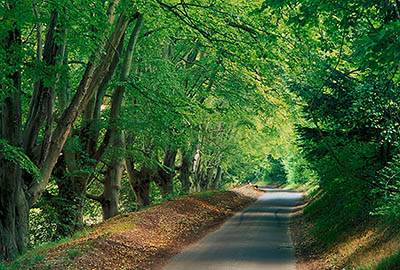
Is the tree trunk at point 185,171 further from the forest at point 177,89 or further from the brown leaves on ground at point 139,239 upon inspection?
the forest at point 177,89

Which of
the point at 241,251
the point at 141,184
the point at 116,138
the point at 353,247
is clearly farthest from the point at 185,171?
the point at 353,247

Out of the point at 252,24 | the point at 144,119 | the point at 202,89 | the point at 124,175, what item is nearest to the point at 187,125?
the point at 144,119

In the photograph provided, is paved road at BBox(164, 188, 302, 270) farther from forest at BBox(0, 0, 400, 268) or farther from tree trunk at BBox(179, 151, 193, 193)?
tree trunk at BBox(179, 151, 193, 193)

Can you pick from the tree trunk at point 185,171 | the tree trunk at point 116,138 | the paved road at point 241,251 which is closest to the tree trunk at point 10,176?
the paved road at point 241,251

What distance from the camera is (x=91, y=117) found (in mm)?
14719

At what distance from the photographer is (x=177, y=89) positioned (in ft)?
52.3

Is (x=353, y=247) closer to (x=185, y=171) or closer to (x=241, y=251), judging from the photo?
(x=241, y=251)

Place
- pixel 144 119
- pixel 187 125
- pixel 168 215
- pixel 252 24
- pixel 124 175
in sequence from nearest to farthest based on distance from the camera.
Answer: pixel 252 24 → pixel 144 119 → pixel 168 215 → pixel 187 125 → pixel 124 175

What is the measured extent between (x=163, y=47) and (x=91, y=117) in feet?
25.3

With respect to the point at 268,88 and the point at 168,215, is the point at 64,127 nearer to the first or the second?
the point at 168,215

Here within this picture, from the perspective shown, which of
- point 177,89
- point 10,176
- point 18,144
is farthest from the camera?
point 177,89

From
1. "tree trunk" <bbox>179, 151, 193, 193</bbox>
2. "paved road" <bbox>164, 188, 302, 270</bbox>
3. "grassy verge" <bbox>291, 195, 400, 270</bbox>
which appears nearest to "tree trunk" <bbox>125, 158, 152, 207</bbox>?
"tree trunk" <bbox>179, 151, 193, 193</bbox>

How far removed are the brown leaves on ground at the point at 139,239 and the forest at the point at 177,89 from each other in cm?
201

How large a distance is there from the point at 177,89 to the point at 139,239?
6032 millimetres
